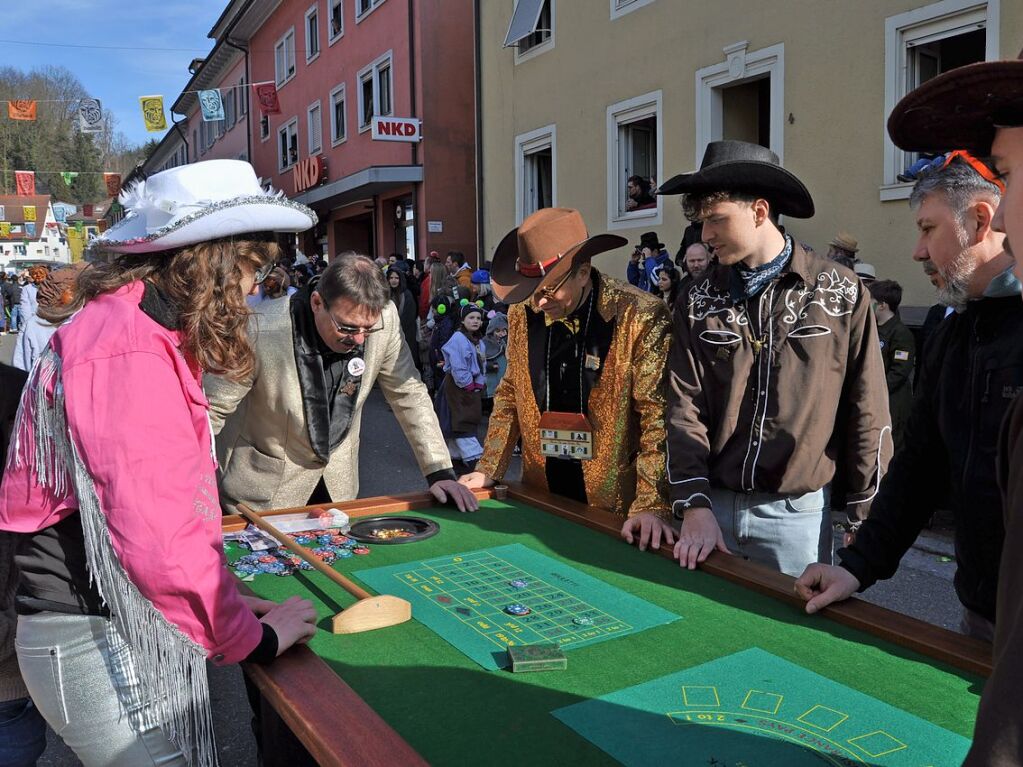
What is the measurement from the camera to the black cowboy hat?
2.48m

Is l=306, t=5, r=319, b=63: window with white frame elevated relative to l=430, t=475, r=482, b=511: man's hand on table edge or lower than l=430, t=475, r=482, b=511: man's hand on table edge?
elevated

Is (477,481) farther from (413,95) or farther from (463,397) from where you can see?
(413,95)

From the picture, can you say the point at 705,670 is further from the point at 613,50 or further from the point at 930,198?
the point at 613,50

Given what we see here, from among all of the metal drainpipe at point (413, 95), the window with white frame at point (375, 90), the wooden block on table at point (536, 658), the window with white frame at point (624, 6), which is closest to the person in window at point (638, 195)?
the window with white frame at point (624, 6)

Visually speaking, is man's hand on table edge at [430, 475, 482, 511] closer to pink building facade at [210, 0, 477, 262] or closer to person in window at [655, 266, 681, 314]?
person in window at [655, 266, 681, 314]

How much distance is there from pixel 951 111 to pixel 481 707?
3.92ft

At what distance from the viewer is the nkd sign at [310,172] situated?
21094 millimetres

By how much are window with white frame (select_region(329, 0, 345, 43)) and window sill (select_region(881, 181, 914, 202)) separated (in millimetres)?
15644

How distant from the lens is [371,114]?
19.0 metres

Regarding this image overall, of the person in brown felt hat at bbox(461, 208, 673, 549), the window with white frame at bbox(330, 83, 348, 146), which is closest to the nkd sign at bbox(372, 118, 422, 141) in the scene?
the window with white frame at bbox(330, 83, 348, 146)

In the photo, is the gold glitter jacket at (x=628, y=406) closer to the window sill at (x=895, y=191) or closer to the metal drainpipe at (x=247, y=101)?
the window sill at (x=895, y=191)

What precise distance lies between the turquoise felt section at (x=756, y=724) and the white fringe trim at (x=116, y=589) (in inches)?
28.4

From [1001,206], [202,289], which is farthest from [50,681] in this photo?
[1001,206]

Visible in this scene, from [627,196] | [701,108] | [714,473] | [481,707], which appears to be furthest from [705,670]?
[627,196]
